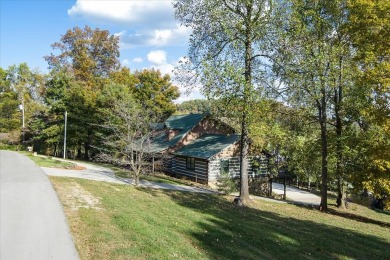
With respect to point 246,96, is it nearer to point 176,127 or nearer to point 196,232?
point 196,232

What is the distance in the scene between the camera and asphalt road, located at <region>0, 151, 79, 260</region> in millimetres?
8352

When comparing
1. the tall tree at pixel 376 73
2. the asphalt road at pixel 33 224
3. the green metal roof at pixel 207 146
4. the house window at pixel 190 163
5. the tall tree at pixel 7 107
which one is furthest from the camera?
the tall tree at pixel 7 107

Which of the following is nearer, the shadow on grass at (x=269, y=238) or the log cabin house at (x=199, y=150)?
the shadow on grass at (x=269, y=238)

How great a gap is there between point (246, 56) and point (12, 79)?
63.2 meters

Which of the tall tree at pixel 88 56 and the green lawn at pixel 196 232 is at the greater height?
the tall tree at pixel 88 56

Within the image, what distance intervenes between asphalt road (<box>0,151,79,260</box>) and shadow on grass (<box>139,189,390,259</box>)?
12.3 ft

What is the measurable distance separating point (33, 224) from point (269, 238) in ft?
25.8

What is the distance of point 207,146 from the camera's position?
35625 mm

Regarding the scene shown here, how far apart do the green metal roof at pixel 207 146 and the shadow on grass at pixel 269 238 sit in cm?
1569

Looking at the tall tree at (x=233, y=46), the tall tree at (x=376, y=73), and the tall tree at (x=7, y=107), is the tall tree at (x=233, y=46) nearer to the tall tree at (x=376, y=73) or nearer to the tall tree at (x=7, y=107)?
the tall tree at (x=376, y=73)

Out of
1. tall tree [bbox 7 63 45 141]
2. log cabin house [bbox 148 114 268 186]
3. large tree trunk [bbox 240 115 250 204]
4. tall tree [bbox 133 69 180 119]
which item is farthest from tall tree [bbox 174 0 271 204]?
tall tree [bbox 7 63 45 141]

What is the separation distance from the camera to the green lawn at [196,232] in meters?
8.90

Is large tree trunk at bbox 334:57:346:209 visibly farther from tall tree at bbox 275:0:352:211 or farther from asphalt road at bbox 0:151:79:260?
asphalt road at bbox 0:151:79:260

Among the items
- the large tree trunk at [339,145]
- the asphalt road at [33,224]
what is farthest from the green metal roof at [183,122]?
the asphalt road at [33,224]
